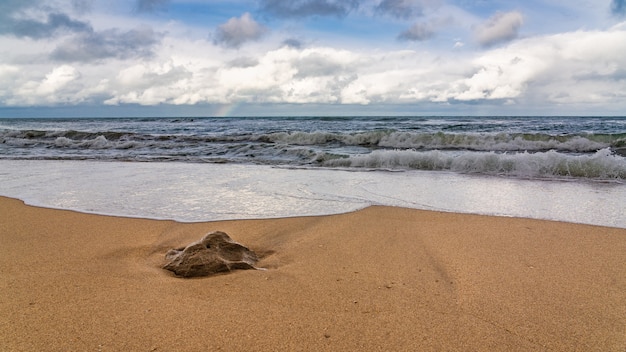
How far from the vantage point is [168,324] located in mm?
2197

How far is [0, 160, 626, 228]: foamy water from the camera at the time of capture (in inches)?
208

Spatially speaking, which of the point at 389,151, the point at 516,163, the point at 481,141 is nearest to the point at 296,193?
the point at 389,151

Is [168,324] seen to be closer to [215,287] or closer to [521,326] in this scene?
[215,287]

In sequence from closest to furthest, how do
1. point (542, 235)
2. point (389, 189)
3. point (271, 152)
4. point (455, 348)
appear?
point (455, 348) < point (542, 235) < point (389, 189) < point (271, 152)

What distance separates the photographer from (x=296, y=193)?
6.58 m

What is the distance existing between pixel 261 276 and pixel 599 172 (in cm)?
862

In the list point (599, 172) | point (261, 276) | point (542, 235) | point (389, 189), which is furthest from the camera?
point (599, 172)

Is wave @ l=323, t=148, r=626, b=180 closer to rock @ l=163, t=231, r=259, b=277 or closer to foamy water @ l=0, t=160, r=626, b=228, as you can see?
foamy water @ l=0, t=160, r=626, b=228

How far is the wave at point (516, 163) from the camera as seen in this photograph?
8.84 m

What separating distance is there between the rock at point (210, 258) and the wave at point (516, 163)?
762 cm

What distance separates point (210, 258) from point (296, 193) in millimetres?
3574

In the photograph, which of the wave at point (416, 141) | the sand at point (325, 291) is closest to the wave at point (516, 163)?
the sand at point (325, 291)

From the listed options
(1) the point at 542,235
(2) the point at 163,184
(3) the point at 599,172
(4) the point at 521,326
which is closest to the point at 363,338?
(4) the point at 521,326

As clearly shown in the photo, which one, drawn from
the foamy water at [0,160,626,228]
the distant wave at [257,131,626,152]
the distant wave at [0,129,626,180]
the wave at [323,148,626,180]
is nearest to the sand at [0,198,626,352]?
the foamy water at [0,160,626,228]
